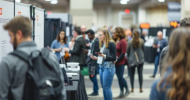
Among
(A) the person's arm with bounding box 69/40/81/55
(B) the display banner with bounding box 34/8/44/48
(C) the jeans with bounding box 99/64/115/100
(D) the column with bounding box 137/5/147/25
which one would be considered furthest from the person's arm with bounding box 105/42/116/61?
(D) the column with bounding box 137/5/147/25

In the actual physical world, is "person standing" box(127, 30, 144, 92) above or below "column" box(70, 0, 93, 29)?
below

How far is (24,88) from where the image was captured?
242 centimetres

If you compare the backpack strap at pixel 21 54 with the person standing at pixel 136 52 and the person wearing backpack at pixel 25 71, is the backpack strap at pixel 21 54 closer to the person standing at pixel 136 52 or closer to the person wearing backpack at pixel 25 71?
the person wearing backpack at pixel 25 71

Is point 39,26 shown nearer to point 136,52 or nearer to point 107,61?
point 107,61

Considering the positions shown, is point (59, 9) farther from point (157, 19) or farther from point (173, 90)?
point (173, 90)

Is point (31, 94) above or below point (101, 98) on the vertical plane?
above

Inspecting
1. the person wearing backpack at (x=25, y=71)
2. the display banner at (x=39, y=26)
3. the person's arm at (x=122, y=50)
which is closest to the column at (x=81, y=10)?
the person's arm at (x=122, y=50)

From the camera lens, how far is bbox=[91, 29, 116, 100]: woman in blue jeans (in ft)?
19.9

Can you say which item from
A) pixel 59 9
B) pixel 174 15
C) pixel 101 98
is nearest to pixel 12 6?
pixel 101 98

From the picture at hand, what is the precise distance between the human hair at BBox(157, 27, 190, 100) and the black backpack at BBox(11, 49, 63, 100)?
2.93 ft

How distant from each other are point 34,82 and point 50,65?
0.18m

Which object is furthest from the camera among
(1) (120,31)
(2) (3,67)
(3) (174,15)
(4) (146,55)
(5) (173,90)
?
(3) (174,15)

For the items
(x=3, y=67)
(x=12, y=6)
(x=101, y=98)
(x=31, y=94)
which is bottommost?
(x=101, y=98)

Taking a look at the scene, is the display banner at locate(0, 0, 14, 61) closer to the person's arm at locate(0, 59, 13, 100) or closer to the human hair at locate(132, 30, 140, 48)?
the person's arm at locate(0, 59, 13, 100)
